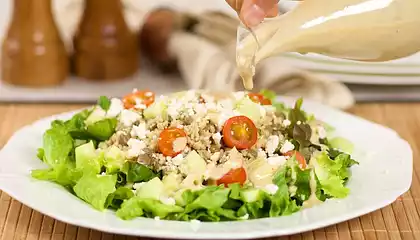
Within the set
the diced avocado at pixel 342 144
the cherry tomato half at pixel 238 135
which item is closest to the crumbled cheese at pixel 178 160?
the cherry tomato half at pixel 238 135

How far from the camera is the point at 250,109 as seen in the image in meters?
1.95

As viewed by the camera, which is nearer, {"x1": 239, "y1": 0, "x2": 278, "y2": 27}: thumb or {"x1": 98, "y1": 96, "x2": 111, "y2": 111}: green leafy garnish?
{"x1": 239, "y1": 0, "x2": 278, "y2": 27}: thumb

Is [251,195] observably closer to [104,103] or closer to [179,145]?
[179,145]

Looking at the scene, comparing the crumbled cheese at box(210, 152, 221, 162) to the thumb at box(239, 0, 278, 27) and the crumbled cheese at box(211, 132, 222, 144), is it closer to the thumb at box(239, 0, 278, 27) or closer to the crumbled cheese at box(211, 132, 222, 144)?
the crumbled cheese at box(211, 132, 222, 144)

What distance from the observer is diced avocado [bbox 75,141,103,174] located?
184 centimetres

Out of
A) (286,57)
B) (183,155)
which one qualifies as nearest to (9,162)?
(183,155)

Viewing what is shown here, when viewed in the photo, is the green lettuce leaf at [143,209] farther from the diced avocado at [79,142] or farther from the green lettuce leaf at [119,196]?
the diced avocado at [79,142]

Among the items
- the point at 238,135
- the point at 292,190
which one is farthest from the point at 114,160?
the point at 292,190

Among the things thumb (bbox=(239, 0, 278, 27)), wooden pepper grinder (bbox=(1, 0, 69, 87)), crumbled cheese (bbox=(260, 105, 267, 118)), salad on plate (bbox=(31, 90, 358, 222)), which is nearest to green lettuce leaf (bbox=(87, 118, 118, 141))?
salad on plate (bbox=(31, 90, 358, 222))

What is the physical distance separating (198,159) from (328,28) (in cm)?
35

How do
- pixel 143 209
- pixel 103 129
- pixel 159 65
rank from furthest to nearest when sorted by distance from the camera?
1. pixel 159 65
2. pixel 103 129
3. pixel 143 209

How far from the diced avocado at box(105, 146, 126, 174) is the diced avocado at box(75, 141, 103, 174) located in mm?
18

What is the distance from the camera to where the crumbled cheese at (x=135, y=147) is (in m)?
1.82

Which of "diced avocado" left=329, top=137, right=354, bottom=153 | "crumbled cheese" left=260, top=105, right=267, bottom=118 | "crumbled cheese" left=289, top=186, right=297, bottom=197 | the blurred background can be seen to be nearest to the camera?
"crumbled cheese" left=289, top=186, right=297, bottom=197
